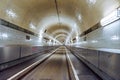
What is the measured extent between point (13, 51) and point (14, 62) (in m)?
0.77

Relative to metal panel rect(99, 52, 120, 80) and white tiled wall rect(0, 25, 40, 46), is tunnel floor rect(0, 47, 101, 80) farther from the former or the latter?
white tiled wall rect(0, 25, 40, 46)

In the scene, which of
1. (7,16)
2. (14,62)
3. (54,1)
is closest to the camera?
(7,16)

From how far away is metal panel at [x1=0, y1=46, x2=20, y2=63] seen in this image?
832 centimetres

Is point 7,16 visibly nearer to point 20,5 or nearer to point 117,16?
point 20,5

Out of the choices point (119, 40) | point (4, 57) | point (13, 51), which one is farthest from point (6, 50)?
point (119, 40)

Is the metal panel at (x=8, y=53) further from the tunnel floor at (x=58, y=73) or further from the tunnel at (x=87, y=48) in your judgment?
the tunnel floor at (x=58, y=73)

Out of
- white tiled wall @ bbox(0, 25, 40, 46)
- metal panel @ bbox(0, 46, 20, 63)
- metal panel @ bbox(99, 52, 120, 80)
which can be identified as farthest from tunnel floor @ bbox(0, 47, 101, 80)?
white tiled wall @ bbox(0, 25, 40, 46)

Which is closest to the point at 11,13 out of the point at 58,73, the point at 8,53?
the point at 8,53

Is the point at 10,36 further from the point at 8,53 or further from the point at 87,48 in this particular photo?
the point at 87,48

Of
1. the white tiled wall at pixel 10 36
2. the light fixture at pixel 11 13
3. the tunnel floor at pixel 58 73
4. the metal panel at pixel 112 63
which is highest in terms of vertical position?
the light fixture at pixel 11 13

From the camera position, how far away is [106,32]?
7359 millimetres

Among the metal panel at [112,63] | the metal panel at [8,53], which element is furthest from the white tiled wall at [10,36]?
the metal panel at [112,63]

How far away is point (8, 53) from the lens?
30.0 feet

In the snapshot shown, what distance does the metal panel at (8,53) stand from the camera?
8.32 metres
